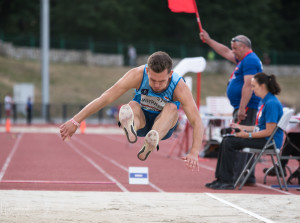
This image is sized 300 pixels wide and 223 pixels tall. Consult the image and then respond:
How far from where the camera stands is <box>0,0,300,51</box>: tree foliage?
2010 inches

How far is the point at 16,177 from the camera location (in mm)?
9656

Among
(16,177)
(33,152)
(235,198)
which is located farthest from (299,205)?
(33,152)

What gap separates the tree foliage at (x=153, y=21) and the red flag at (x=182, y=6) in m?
39.1

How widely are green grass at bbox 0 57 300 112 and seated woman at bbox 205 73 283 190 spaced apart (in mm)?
28064

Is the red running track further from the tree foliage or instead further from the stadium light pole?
the tree foliage

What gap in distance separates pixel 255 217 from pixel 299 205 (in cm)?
104

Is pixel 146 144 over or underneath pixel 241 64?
underneath

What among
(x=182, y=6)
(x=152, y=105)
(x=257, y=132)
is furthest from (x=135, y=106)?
(x=182, y=6)

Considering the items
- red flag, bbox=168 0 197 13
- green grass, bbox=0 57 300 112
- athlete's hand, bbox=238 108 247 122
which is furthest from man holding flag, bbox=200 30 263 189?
green grass, bbox=0 57 300 112

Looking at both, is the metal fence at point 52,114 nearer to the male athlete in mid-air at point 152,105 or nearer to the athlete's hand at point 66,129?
the male athlete in mid-air at point 152,105

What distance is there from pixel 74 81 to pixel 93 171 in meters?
31.1

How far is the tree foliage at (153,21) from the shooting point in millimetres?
51062

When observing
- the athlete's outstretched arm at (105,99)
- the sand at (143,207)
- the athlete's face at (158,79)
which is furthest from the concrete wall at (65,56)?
→ the athlete's face at (158,79)

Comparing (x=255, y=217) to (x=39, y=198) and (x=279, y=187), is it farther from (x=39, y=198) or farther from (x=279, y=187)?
(x=279, y=187)
